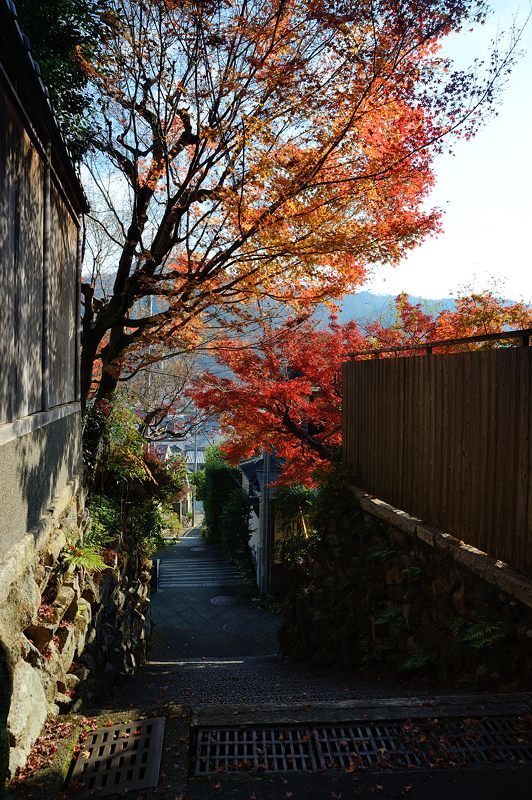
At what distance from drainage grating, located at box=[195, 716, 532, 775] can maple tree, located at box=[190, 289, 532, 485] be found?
7825 mm

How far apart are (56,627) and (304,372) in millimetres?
8328

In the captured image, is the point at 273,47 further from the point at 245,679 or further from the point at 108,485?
the point at 245,679

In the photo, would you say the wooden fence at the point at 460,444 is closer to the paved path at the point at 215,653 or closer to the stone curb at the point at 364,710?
the stone curb at the point at 364,710

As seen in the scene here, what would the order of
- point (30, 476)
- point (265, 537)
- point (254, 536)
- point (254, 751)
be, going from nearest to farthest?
1. point (254, 751)
2. point (30, 476)
3. point (265, 537)
4. point (254, 536)

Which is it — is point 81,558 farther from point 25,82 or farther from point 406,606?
point 25,82

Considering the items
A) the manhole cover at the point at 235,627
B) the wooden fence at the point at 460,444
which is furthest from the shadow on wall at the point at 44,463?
the manhole cover at the point at 235,627

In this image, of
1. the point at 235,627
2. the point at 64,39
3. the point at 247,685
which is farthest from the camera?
the point at 235,627

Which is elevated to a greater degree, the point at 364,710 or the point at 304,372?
the point at 304,372

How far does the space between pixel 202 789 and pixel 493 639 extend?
2.71 metres

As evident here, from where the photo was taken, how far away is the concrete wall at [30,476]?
4.01m

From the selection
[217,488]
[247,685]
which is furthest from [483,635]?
[217,488]

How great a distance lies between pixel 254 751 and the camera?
4.07 m

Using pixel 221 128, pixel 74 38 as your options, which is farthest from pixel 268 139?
pixel 74 38

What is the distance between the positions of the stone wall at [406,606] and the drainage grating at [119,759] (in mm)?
2770
